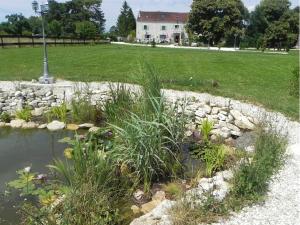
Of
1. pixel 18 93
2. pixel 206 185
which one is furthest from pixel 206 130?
pixel 18 93

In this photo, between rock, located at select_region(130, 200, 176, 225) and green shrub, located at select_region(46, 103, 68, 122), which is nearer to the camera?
rock, located at select_region(130, 200, 176, 225)

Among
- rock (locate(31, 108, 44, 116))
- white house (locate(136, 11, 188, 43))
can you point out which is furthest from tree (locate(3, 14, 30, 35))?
rock (locate(31, 108, 44, 116))

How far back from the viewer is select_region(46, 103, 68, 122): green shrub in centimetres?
724

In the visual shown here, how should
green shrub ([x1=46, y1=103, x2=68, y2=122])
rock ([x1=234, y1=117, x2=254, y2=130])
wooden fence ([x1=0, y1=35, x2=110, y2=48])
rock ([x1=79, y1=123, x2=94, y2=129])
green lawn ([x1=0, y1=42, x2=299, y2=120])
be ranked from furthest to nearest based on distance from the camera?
wooden fence ([x1=0, y1=35, x2=110, y2=48])
green lawn ([x1=0, y1=42, x2=299, y2=120])
green shrub ([x1=46, y1=103, x2=68, y2=122])
rock ([x1=79, y1=123, x2=94, y2=129])
rock ([x1=234, y1=117, x2=254, y2=130])

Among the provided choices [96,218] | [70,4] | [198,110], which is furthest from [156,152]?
[70,4]

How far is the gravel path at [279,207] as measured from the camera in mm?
3191

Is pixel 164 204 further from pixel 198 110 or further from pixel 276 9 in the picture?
pixel 276 9

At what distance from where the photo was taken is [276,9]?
4259 cm

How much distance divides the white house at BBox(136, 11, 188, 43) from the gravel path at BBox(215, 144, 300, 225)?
59730 millimetres

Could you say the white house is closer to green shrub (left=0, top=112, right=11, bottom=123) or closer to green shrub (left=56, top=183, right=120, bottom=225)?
green shrub (left=0, top=112, right=11, bottom=123)

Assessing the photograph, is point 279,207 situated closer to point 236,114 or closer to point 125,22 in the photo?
point 236,114

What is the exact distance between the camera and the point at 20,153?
5859 millimetres

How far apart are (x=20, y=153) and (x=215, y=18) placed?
3801 cm

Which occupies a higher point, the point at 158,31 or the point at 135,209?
the point at 158,31
